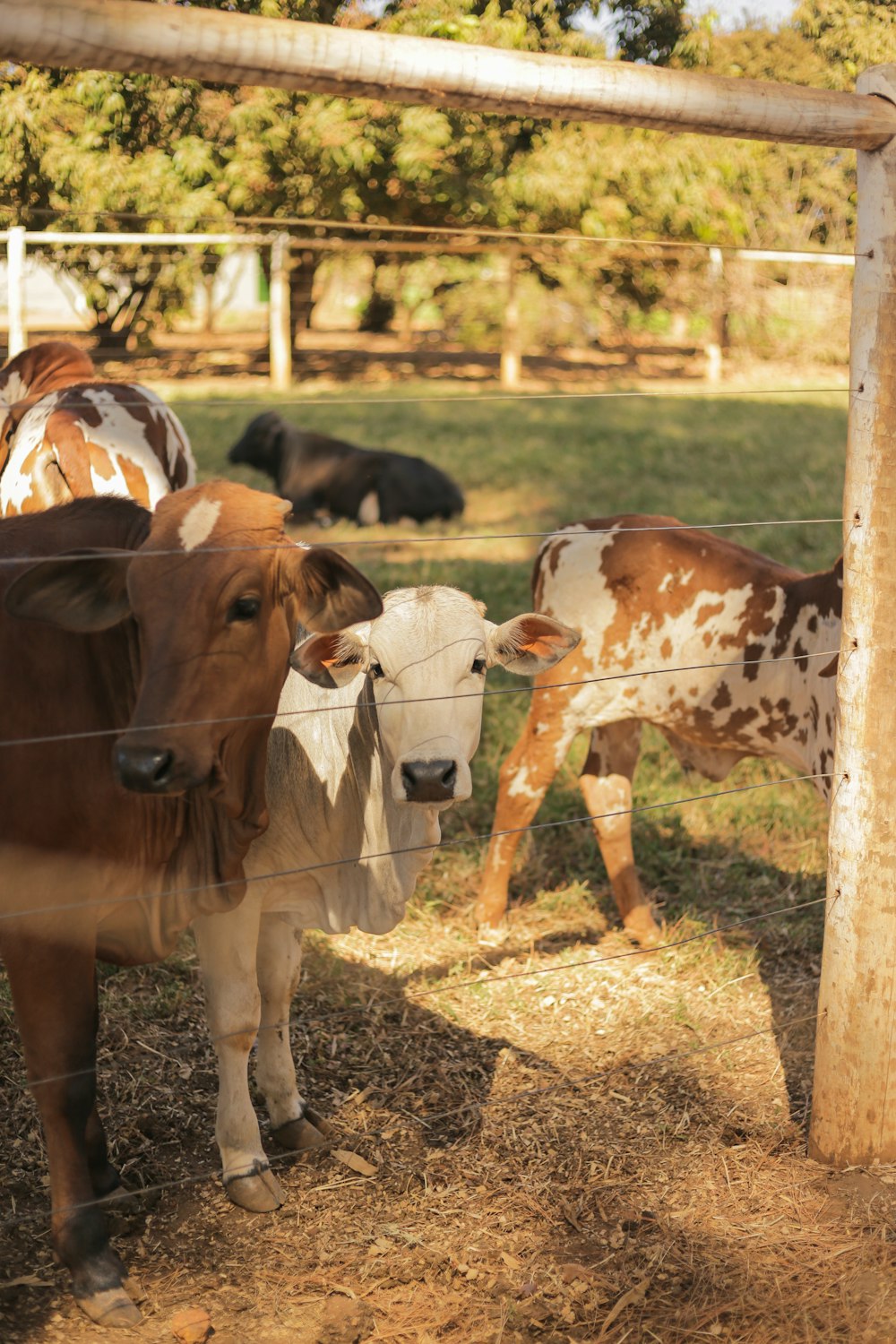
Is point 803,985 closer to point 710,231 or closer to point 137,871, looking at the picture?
point 137,871

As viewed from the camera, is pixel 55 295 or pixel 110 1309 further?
pixel 55 295

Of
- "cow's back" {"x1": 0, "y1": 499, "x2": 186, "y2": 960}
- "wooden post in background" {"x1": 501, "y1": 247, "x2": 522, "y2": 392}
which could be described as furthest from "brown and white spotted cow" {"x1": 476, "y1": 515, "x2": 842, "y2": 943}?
"wooden post in background" {"x1": 501, "y1": 247, "x2": 522, "y2": 392}

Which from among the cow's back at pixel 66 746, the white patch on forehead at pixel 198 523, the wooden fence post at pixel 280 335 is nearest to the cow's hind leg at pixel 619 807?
the cow's back at pixel 66 746

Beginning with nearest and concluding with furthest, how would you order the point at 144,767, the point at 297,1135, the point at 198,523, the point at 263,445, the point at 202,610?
the point at 144,767 → the point at 202,610 → the point at 198,523 → the point at 297,1135 → the point at 263,445

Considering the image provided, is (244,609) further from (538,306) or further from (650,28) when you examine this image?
(538,306)

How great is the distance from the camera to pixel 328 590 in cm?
283

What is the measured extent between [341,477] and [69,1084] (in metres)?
8.75

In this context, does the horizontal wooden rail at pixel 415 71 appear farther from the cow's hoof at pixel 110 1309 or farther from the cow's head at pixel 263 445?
the cow's head at pixel 263 445

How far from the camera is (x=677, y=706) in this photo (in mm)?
4570

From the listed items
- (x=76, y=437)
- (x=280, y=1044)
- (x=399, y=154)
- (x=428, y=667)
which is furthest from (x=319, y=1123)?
(x=399, y=154)

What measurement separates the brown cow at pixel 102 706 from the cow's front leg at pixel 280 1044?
66 centimetres

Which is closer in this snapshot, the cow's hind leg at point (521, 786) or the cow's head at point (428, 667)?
the cow's head at point (428, 667)

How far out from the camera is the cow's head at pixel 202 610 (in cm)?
252

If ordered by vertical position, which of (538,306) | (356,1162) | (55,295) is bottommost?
(356,1162)
